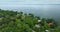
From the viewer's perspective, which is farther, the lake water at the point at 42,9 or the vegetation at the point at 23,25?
the lake water at the point at 42,9

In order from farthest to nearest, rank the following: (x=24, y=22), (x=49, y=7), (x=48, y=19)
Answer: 1. (x=49, y=7)
2. (x=48, y=19)
3. (x=24, y=22)

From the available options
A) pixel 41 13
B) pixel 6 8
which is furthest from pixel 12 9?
pixel 41 13

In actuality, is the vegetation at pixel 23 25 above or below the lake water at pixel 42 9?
below

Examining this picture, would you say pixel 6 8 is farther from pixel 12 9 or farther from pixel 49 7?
pixel 49 7

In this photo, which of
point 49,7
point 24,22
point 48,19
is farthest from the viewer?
point 49,7

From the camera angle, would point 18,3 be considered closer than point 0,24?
No

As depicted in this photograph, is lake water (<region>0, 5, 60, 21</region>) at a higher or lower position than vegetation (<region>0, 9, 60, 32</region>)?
higher

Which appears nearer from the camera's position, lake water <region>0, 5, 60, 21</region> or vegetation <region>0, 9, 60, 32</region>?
vegetation <region>0, 9, 60, 32</region>

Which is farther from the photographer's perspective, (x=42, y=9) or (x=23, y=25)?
(x=42, y=9)
